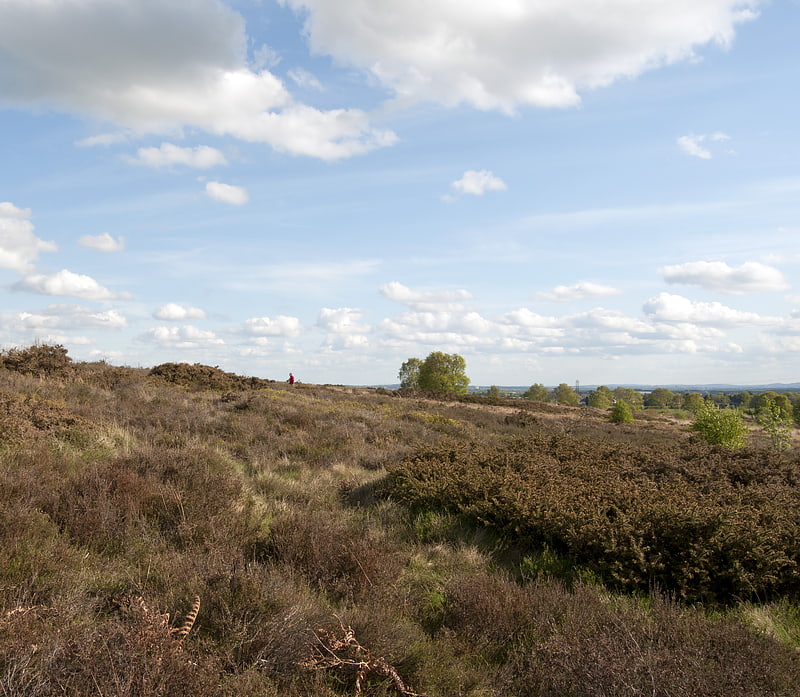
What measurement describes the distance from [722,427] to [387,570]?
14459 millimetres

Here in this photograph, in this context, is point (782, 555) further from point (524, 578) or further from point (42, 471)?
point (42, 471)

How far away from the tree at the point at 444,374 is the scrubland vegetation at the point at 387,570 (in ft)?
154

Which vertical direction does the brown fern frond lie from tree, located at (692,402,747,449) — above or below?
below

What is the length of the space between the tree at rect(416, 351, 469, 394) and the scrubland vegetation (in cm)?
4705

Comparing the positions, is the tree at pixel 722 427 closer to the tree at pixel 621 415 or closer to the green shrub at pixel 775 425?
the green shrub at pixel 775 425

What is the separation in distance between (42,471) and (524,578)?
5.58 metres

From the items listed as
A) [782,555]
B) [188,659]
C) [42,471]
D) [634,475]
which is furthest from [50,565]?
[634,475]

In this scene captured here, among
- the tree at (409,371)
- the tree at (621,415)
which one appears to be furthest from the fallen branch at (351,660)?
the tree at (409,371)

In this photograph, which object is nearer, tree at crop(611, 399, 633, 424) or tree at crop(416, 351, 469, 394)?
tree at crop(611, 399, 633, 424)

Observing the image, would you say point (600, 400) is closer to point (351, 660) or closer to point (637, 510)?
point (637, 510)

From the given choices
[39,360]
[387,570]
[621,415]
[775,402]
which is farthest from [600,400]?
[387,570]

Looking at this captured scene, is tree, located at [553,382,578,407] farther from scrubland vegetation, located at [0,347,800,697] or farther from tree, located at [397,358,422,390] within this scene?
scrubland vegetation, located at [0,347,800,697]

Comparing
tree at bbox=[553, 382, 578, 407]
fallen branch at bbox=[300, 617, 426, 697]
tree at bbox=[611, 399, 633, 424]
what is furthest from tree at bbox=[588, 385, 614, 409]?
fallen branch at bbox=[300, 617, 426, 697]

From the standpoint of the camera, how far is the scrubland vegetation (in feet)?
9.98
